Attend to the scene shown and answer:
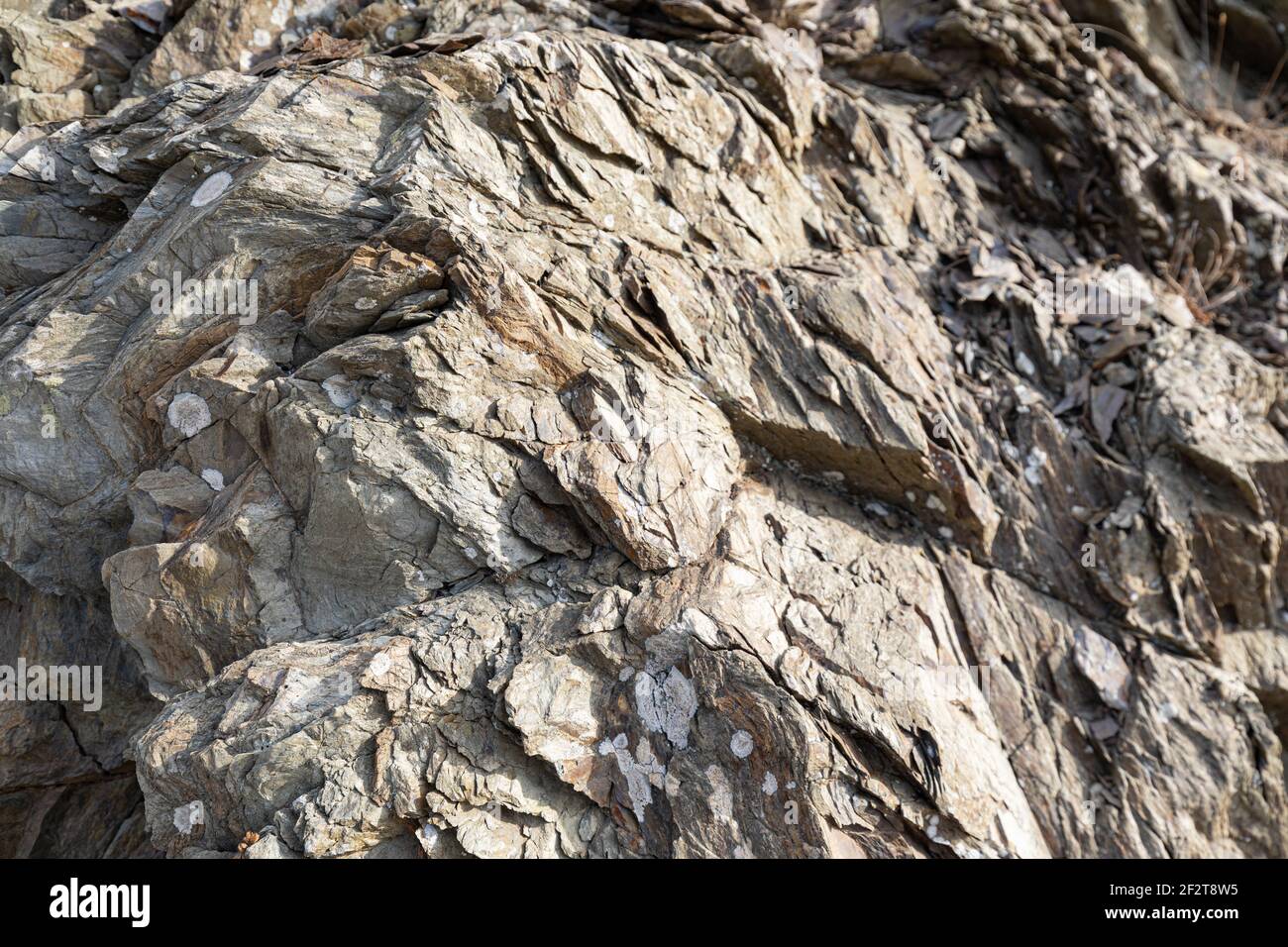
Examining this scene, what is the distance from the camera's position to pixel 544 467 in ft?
16.5

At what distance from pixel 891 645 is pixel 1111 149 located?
6874 mm

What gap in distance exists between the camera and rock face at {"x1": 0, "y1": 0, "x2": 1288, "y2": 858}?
446cm

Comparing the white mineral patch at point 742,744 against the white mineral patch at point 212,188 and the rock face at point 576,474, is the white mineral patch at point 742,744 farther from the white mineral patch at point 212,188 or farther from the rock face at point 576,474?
the white mineral patch at point 212,188

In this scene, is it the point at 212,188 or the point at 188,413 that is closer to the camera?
the point at 188,413

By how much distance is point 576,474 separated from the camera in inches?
195

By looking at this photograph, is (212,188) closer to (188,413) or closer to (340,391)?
(188,413)

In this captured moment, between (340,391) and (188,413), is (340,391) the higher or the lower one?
the higher one

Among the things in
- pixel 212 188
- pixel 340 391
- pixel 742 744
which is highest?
pixel 212 188

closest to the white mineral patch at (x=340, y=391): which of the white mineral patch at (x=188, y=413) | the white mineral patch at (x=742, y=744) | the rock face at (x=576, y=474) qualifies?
the rock face at (x=576, y=474)

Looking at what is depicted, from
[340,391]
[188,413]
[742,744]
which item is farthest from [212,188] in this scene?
[742,744]

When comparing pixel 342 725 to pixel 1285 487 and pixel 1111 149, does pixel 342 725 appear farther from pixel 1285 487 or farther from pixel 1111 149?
pixel 1111 149

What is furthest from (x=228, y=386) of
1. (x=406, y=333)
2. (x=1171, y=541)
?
(x=1171, y=541)

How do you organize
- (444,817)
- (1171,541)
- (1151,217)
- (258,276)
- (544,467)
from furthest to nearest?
(1151,217) < (1171,541) < (258,276) < (544,467) < (444,817)

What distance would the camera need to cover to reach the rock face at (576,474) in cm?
446
